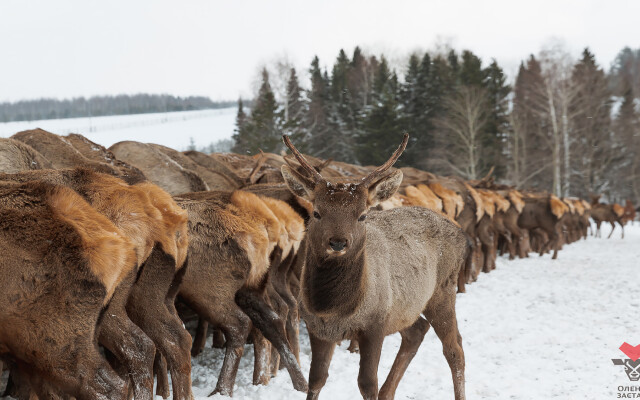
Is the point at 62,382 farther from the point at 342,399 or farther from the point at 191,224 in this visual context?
the point at 342,399

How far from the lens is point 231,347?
18.3ft

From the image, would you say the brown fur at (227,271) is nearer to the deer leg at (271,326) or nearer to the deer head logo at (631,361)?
the deer leg at (271,326)

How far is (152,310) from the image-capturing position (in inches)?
189

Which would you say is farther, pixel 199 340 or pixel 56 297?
pixel 199 340

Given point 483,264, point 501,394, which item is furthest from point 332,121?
point 501,394

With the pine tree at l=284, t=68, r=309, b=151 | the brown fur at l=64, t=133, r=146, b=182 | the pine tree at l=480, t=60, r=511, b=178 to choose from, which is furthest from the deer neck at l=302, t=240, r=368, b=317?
the pine tree at l=480, t=60, r=511, b=178

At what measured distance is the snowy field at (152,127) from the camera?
13.5 m

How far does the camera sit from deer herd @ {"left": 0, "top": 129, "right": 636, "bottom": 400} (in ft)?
11.8

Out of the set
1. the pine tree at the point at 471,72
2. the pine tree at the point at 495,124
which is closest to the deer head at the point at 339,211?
the pine tree at the point at 495,124

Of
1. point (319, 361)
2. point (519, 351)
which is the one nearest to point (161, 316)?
point (319, 361)

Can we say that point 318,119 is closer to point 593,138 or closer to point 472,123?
point 472,123

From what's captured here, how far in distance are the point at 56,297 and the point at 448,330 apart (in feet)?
12.2

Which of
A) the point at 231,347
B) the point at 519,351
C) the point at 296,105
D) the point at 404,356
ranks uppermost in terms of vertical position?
the point at 296,105

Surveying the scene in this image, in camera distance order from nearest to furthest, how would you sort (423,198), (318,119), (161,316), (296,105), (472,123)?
(161,316), (423,198), (472,123), (296,105), (318,119)
